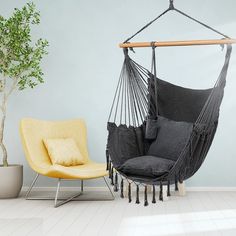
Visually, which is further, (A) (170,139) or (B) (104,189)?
(B) (104,189)

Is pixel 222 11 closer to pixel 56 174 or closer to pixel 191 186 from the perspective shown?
pixel 191 186

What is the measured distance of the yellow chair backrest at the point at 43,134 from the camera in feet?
16.1

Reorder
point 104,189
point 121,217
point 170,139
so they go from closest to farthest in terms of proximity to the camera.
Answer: point 170,139, point 121,217, point 104,189

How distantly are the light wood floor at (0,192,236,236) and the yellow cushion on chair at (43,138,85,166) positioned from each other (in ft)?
1.43

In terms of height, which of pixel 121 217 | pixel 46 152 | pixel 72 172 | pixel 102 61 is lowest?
pixel 121 217

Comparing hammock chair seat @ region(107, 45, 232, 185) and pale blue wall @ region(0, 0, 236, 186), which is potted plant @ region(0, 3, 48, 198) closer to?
pale blue wall @ region(0, 0, 236, 186)

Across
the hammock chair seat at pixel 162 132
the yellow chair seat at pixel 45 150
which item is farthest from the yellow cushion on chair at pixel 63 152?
the hammock chair seat at pixel 162 132

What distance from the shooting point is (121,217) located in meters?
4.08

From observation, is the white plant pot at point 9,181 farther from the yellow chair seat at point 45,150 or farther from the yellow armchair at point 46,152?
the yellow chair seat at point 45,150

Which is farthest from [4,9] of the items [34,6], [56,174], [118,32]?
[56,174]

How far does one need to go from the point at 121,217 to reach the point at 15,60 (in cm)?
218

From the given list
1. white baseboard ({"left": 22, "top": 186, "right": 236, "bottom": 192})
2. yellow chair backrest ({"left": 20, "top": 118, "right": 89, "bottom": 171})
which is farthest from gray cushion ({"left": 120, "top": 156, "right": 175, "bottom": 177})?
white baseboard ({"left": 22, "top": 186, "right": 236, "bottom": 192})

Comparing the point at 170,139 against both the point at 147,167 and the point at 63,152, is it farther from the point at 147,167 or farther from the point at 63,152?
the point at 63,152

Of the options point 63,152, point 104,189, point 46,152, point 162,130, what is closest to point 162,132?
point 162,130
